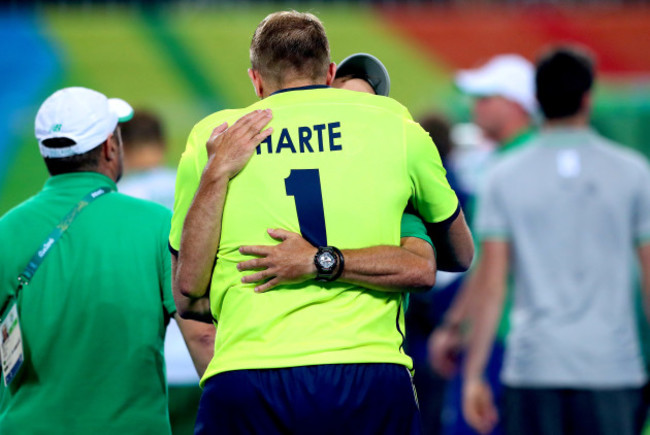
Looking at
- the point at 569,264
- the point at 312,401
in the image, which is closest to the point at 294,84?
the point at 312,401

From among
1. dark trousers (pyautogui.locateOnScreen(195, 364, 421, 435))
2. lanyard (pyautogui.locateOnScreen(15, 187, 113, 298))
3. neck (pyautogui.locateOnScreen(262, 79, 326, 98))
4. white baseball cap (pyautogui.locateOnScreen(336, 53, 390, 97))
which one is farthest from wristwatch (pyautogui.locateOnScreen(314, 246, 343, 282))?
lanyard (pyautogui.locateOnScreen(15, 187, 113, 298))

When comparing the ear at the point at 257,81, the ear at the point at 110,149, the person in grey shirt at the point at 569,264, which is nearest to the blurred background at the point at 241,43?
the person in grey shirt at the point at 569,264

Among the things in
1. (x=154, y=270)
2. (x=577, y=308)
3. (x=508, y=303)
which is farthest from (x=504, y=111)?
(x=154, y=270)

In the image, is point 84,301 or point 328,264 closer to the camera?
point 328,264

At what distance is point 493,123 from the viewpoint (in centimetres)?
636

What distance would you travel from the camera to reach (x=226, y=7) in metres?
17.0

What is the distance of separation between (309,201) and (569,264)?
7.39 feet

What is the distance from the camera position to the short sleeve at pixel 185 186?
10.3ft

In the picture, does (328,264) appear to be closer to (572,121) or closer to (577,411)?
(577,411)

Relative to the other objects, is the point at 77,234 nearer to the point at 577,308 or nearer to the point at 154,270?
the point at 154,270

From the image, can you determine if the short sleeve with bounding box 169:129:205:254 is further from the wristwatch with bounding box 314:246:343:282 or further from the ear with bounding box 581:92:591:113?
the ear with bounding box 581:92:591:113

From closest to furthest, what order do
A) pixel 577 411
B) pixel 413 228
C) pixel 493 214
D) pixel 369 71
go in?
pixel 413 228, pixel 369 71, pixel 577 411, pixel 493 214

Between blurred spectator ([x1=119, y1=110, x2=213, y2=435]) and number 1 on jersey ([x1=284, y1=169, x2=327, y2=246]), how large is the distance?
8.80 ft

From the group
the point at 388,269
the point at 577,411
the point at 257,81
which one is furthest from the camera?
the point at 577,411
